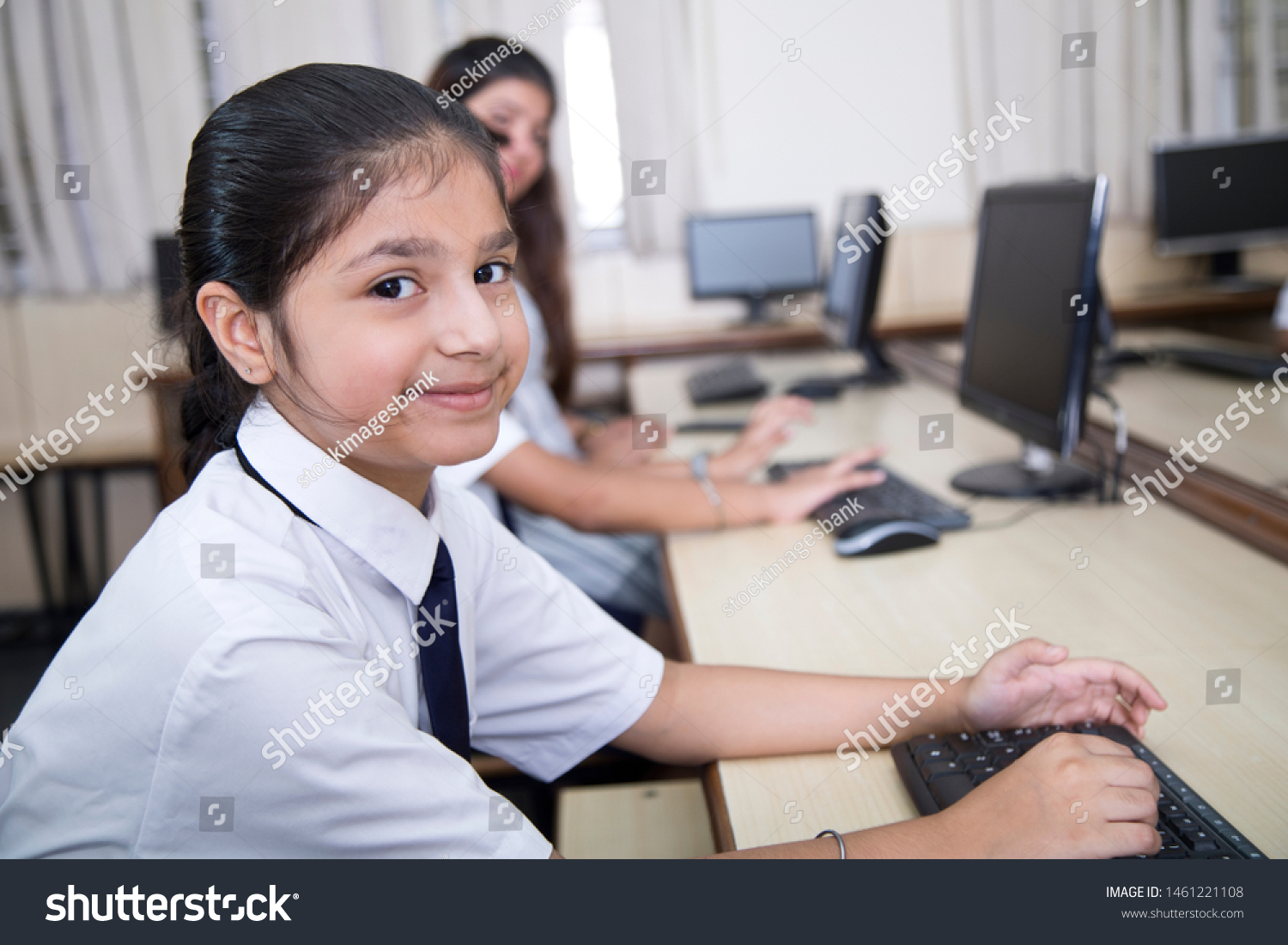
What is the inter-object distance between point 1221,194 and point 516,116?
2.80m

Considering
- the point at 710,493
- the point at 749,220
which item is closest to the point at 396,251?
the point at 710,493

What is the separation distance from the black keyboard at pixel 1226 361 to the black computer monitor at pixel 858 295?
65cm

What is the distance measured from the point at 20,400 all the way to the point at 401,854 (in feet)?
11.8

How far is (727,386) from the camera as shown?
2658 mm

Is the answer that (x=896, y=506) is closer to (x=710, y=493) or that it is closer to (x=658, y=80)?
(x=710, y=493)

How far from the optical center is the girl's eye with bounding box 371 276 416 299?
2.34ft

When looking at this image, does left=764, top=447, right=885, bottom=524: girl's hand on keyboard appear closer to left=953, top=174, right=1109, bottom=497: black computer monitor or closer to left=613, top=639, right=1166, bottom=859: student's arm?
left=953, top=174, right=1109, bottom=497: black computer monitor

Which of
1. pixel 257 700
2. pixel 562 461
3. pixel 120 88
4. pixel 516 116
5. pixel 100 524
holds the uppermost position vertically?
pixel 120 88

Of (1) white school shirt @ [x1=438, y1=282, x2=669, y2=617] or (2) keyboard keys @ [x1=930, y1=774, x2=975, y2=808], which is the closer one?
(2) keyboard keys @ [x1=930, y1=774, x2=975, y2=808]

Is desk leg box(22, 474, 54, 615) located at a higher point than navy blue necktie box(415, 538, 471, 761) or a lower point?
lower

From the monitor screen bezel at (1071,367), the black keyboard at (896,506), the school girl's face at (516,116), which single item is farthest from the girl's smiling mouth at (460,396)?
the school girl's face at (516,116)

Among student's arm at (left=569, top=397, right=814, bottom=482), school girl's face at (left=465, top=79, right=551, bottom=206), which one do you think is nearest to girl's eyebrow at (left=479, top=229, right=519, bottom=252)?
student's arm at (left=569, top=397, right=814, bottom=482)

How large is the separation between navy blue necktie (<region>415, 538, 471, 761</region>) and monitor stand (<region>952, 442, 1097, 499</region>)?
3.09 ft

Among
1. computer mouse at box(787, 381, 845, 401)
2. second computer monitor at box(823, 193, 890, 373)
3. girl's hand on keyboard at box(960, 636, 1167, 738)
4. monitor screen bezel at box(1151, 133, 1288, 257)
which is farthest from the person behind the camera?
monitor screen bezel at box(1151, 133, 1288, 257)
